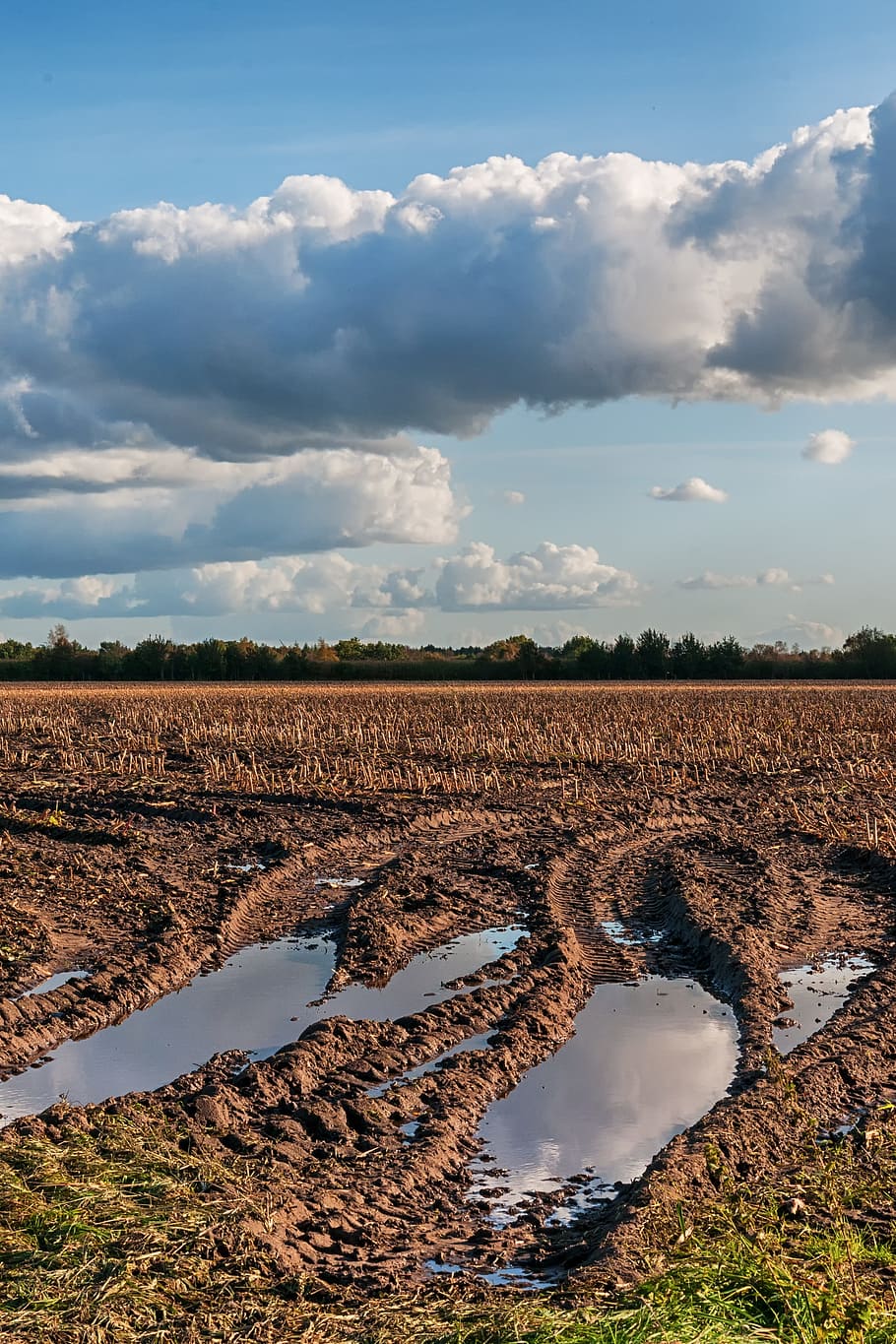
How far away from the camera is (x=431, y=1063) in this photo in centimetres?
782

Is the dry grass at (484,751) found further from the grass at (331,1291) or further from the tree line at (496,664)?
the tree line at (496,664)

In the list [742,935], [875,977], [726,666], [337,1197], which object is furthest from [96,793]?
[726,666]

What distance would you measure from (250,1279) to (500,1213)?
1.46 m

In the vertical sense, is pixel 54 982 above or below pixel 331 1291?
below

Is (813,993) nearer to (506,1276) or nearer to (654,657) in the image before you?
(506,1276)

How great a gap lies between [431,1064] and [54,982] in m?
3.76

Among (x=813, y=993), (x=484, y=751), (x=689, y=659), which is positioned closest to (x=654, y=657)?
(x=689, y=659)

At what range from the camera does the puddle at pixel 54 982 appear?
31.2 feet

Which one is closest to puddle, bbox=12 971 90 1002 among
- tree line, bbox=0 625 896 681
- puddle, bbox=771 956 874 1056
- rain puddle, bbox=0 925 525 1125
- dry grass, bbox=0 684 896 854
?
rain puddle, bbox=0 925 525 1125

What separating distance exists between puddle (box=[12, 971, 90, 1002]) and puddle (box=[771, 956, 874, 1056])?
5.29 metres

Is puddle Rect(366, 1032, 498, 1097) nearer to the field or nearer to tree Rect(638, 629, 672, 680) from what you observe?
the field

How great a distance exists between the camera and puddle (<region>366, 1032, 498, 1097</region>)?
726cm

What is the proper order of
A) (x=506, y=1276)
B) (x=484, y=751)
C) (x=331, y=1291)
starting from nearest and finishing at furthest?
1. (x=331, y=1291)
2. (x=506, y=1276)
3. (x=484, y=751)

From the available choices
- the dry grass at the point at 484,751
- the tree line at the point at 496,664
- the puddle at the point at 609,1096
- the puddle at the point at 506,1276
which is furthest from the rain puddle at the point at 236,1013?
the tree line at the point at 496,664
